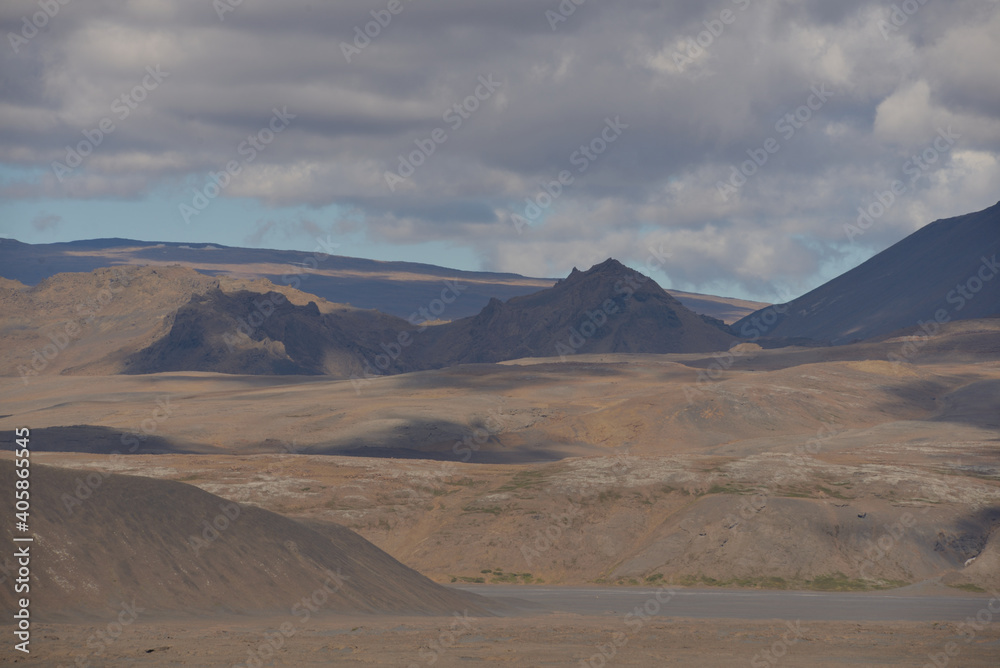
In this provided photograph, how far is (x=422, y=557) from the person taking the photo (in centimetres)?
6319

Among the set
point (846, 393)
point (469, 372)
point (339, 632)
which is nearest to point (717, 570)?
point (339, 632)

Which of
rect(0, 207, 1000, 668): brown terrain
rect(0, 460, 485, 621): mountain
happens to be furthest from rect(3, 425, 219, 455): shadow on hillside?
rect(0, 460, 485, 621): mountain

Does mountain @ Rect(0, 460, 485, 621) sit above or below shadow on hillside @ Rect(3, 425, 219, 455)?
below

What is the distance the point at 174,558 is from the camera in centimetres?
3316

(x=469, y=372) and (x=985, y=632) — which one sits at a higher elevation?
(x=469, y=372)

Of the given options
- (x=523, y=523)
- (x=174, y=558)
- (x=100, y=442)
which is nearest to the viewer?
(x=174, y=558)

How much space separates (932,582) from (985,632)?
21.3 metres

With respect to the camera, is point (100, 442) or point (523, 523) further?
point (100, 442)

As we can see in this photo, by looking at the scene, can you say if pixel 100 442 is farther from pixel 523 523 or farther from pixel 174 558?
pixel 174 558

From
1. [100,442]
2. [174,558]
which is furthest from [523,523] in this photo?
[100,442]

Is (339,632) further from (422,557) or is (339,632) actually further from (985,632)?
(422,557)

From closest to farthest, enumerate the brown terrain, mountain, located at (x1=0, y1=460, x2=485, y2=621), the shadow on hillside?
1. mountain, located at (x1=0, y1=460, x2=485, y2=621)
2. the brown terrain
3. the shadow on hillside

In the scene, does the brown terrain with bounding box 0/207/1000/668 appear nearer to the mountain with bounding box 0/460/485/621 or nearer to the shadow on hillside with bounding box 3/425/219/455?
the mountain with bounding box 0/460/485/621

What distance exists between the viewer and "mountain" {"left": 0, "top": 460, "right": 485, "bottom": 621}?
2967 centimetres
